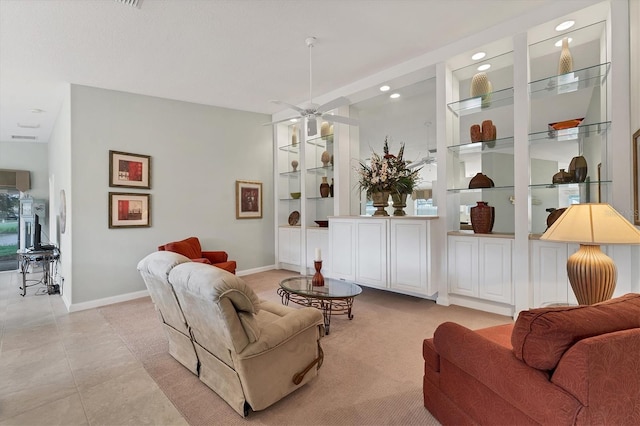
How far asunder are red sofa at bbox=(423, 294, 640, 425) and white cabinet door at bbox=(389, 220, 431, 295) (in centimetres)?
240

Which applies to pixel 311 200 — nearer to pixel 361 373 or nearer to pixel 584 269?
pixel 361 373

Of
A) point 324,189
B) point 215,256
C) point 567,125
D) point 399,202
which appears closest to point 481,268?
point 399,202

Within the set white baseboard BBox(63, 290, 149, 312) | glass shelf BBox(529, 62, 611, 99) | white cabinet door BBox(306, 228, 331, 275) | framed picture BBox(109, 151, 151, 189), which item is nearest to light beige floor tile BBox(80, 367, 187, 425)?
white baseboard BBox(63, 290, 149, 312)

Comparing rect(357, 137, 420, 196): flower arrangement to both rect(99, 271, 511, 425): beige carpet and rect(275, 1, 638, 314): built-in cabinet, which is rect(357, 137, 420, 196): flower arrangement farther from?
rect(99, 271, 511, 425): beige carpet

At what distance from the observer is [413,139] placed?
6.61 m

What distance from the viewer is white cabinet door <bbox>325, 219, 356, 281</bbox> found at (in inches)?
185

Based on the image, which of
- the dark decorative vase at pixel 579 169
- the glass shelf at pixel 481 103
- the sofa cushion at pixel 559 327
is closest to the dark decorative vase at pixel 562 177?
the dark decorative vase at pixel 579 169

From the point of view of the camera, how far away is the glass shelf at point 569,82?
3195 millimetres

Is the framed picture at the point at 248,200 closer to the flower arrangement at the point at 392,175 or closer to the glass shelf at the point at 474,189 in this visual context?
the flower arrangement at the point at 392,175

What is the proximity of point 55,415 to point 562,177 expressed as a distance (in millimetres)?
4855

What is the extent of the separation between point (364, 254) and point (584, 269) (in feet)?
8.85

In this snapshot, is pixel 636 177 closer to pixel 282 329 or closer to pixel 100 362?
pixel 282 329

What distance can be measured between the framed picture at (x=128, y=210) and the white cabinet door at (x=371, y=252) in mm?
3382

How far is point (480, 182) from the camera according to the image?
12.8 feet
